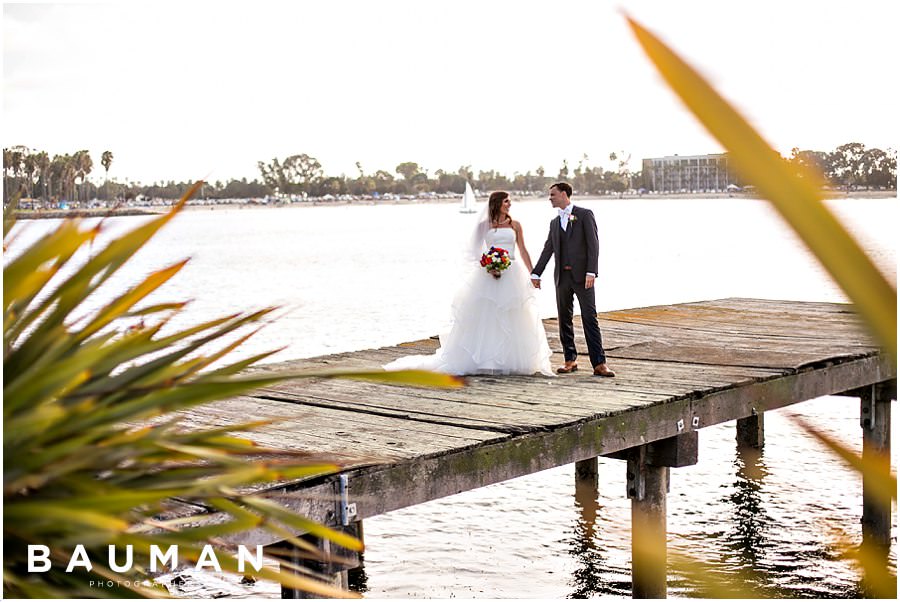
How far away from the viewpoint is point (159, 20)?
24.0 ft

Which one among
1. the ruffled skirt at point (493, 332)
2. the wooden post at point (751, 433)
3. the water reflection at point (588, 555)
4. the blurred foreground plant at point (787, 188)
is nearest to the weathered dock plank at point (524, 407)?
the ruffled skirt at point (493, 332)

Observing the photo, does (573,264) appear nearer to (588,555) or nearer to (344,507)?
(588,555)

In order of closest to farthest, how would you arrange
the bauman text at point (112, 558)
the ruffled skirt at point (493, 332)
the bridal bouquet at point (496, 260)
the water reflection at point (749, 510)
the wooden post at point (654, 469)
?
the bauman text at point (112, 558) < the wooden post at point (654, 469) < the ruffled skirt at point (493, 332) < the bridal bouquet at point (496, 260) < the water reflection at point (749, 510)

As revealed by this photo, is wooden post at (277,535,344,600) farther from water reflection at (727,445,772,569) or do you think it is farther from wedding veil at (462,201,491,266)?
water reflection at (727,445,772,569)

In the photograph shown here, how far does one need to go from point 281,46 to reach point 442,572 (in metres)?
9.05

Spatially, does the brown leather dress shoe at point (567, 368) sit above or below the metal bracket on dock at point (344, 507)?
above

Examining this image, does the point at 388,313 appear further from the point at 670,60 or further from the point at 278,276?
the point at 670,60

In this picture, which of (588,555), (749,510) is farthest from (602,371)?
(749,510)

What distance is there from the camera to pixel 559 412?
27.5 ft

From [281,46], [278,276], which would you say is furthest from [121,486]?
[278,276]

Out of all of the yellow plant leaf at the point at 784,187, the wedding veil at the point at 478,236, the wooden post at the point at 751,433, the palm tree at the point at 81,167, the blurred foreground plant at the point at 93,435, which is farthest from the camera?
the wooden post at the point at 751,433

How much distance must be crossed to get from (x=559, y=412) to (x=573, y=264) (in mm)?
2477

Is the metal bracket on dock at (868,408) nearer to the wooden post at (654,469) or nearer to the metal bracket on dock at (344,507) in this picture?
the wooden post at (654,469)

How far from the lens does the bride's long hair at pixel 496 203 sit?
10789mm
